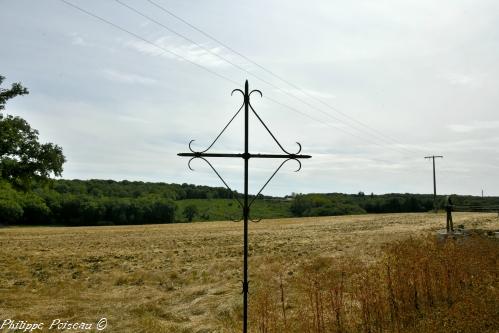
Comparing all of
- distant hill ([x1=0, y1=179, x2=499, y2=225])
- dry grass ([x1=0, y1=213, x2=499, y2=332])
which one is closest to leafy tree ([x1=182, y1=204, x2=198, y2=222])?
distant hill ([x1=0, y1=179, x2=499, y2=225])

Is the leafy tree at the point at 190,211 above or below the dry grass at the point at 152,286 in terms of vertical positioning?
above

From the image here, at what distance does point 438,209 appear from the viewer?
7400 centimetres

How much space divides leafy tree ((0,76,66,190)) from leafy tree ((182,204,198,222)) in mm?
84620

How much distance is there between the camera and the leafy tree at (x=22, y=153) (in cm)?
2158

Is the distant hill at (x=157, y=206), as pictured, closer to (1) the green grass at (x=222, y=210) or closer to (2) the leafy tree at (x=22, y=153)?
(1) the green grass at (x=222, y=210)

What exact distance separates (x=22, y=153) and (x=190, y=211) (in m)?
86.8

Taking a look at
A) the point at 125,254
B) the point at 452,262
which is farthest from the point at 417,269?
the point at 125,254

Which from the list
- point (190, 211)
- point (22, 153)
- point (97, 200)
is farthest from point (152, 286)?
point (190, 211)

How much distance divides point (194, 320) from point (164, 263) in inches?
415

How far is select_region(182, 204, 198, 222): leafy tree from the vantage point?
107594 mm

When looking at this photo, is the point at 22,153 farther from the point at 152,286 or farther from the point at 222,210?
the point at 222,210

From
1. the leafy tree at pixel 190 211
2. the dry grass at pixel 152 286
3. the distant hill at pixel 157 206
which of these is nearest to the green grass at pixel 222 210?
the distant hill at pixel 157 206

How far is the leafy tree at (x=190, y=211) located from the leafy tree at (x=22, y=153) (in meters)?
84.6

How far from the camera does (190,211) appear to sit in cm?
10838
